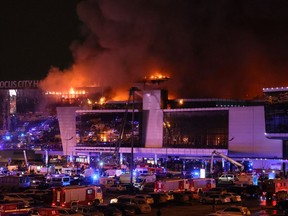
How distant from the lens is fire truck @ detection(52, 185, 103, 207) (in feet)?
84.2

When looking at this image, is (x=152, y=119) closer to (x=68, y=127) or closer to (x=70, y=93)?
(x=68, y=127)

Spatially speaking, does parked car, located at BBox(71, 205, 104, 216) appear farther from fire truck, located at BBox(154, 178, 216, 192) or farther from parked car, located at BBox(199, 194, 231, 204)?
fire truck, located at BBox(154, 178, 216, 192)

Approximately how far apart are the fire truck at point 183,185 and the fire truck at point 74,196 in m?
5.59

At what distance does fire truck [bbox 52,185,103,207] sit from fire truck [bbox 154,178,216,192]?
5587 mm

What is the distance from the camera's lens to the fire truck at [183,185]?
1289 inches

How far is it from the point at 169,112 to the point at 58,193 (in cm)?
4407

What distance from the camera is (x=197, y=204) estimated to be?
29344 millimetres

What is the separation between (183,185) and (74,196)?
9625 mm

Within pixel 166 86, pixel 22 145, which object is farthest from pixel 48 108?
pixel 166 86

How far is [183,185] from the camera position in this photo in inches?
1334

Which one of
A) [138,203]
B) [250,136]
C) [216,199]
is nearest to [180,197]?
[216,199]

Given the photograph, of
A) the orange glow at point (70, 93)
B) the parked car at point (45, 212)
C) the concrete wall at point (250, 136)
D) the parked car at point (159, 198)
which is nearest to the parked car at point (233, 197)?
the parked car at point (159, 198)

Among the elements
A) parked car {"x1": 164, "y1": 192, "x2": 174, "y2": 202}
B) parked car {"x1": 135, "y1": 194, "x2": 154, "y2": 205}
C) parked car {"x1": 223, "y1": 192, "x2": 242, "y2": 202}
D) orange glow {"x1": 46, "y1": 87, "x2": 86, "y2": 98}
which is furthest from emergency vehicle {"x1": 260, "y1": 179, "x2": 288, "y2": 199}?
orange glow {"x1": 46, "y1": 87, "x2": 86, "y2": 98}

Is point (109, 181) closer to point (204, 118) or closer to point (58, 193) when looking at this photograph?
point (58, 193)
